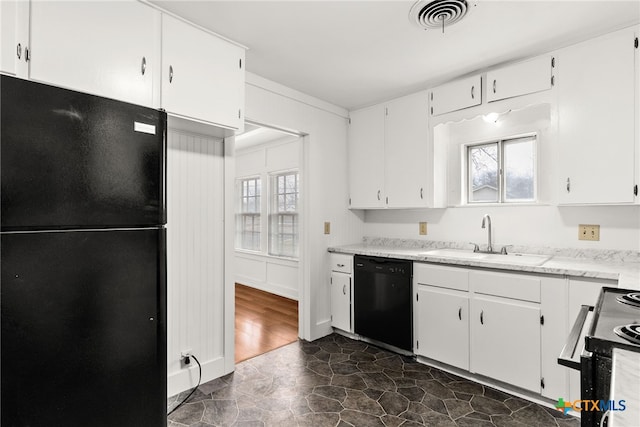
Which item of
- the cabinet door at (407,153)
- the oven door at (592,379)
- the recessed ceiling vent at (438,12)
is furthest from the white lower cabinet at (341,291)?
the oven door at (592,379)

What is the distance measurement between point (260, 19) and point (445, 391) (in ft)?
9.29

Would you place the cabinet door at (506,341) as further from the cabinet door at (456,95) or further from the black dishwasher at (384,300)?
the cabinet door at (456,95)

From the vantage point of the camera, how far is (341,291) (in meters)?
3.41

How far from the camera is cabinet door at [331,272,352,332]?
132 inches

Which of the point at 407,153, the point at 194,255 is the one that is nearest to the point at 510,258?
the point at 407,153

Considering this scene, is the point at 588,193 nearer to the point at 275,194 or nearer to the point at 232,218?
the point at 232,218

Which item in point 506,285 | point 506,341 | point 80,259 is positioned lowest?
point 506,341

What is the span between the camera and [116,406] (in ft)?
4.40

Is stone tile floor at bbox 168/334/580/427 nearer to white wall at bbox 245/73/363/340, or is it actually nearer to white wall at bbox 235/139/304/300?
white wall at bbox 245/73/363/340

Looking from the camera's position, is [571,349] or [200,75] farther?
[200,75]

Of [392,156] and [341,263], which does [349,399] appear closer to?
[341,263]

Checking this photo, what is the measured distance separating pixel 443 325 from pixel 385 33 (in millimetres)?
2239

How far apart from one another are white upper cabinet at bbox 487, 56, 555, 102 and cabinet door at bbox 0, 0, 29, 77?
2974 mm

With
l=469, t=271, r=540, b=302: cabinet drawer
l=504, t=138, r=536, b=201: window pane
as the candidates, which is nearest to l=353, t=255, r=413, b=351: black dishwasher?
l=469, t=271, r=540, b=302: cabinet drawer
